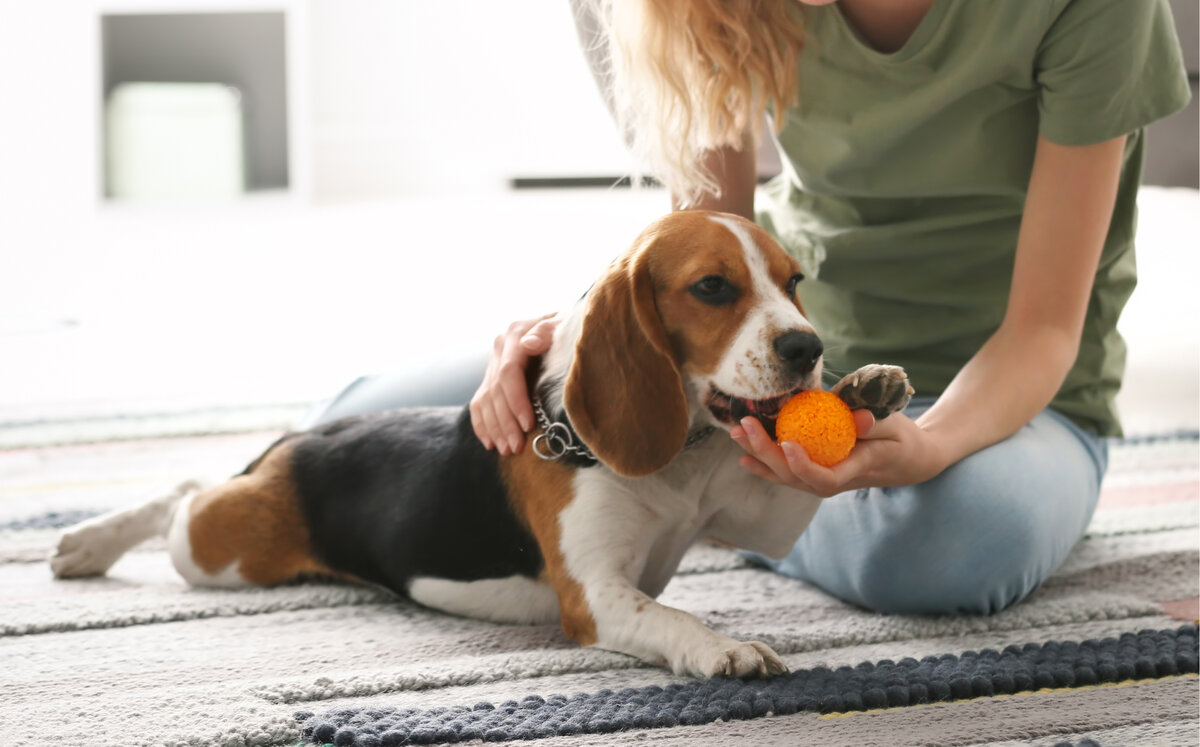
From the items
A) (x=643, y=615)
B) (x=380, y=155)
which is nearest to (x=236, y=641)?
(x=643, y=615)

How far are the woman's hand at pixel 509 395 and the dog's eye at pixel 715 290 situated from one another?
10.5 inches

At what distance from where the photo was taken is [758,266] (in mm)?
1450

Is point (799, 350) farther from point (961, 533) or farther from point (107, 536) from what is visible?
point (107, 536)

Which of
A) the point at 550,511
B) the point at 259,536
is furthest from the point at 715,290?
the point at 259,536

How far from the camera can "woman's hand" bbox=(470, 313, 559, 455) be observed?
1558 millimetres

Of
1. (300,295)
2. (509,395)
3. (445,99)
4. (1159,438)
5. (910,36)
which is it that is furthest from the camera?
(445,99)

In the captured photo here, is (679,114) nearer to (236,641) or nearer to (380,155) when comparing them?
(236,641)

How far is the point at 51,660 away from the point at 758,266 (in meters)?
0.96

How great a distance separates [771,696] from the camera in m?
1.30

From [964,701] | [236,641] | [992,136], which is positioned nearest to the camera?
[964,701]

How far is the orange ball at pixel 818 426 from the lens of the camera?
4.38 feet

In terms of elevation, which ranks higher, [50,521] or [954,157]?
[954,157]

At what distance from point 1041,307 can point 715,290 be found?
497mm

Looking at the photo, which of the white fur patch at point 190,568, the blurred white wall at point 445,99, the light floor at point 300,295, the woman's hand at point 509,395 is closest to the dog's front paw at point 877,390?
the woman's hand at point 509,395
